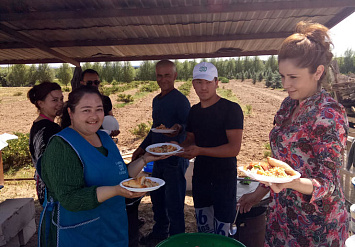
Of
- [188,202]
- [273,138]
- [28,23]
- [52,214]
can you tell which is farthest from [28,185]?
[273,138]

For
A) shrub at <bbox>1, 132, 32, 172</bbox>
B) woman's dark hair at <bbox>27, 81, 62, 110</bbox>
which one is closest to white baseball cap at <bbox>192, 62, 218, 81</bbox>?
woman's dark hair at <bbox>27, 81, 62, 110</bbox>

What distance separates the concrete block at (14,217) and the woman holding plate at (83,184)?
1.97 m

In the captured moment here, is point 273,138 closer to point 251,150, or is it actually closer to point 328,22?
point 328,22

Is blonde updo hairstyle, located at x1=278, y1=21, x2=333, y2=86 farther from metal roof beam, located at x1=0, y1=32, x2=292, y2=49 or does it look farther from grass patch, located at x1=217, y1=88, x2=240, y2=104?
grass patch, located at x1=217, y1=88, x2=240, y2=104

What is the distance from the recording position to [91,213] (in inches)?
74.5

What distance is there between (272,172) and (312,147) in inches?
11.2

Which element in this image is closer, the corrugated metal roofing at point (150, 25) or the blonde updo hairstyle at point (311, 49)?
the blonde updo hairstyle at point (311, 49)

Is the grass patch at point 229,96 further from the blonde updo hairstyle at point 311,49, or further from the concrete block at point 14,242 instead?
the blonde updo hairstyle at point 311,49

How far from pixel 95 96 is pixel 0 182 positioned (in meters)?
3.78

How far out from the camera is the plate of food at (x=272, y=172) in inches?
55.0

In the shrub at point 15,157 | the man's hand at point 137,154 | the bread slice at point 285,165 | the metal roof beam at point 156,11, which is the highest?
the metal roof beam at point 156,11

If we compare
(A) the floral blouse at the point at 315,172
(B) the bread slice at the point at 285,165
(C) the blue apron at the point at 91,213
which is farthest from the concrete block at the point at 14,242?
(B) the bread slice at the point at 285,165

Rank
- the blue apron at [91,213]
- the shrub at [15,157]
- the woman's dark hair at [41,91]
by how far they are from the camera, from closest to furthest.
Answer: the blue apron at [91,213] < the woman's dark hair at [41,91] < the shrub at [15,157]

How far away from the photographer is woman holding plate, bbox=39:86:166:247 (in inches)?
67.7
